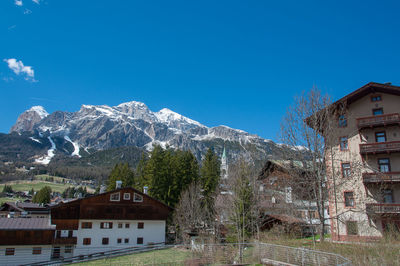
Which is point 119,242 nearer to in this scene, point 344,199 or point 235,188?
point 235,188

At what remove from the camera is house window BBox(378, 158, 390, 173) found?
91.1ft

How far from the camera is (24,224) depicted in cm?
3612

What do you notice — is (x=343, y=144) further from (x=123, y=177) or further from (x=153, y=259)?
(x=123, y=177)

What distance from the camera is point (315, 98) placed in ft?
63.7

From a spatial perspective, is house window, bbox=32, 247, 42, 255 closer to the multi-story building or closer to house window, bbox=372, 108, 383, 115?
the multi-story building

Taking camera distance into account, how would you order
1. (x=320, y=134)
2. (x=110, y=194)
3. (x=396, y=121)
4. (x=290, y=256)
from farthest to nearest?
(x=110, y=194)
(x=396, y=121)
(x=320, y=134)
(x=290, y=256)

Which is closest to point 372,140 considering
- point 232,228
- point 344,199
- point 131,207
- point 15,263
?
point 344,199

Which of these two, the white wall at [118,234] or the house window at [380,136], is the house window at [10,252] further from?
the house window at [380,136]

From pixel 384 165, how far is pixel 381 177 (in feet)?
9.01

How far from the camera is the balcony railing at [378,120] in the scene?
27.3 meters

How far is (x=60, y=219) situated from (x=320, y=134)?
35.2m

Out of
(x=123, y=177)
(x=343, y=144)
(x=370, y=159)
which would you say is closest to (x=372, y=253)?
(x=370, y=159)

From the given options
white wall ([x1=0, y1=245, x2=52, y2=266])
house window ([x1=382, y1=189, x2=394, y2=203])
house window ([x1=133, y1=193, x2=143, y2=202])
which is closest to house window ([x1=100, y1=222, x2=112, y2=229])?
house window ([x1=133, y1=193, x2=143, y2=202])

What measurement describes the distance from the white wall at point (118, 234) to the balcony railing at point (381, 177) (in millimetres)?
29195
